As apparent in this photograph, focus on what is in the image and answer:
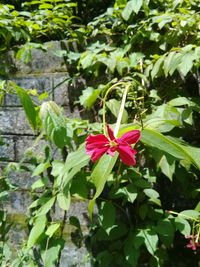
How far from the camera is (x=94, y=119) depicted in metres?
1.54

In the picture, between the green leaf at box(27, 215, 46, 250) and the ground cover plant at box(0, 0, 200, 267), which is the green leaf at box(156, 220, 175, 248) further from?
Answer: the green leaf at box(27, 215, 46, 250)


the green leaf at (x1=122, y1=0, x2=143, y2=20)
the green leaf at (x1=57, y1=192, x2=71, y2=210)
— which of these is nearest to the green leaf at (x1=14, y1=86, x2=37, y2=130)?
the green leaf at (x1=57, y1=192, x2=71, y2=210)

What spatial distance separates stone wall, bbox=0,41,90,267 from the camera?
1568mm

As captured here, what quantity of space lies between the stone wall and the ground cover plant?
2.1 inches

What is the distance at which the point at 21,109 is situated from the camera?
5.37ft

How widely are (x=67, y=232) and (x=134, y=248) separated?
0.45 meters

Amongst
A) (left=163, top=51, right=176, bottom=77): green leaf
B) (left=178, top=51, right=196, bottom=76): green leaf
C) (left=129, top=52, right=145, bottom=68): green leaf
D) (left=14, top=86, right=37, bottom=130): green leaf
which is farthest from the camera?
(left=129, top=52, right=145, bottom=68): green leaf

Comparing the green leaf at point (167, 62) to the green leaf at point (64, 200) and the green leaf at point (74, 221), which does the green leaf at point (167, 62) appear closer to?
the green leaf at point (64, 200)

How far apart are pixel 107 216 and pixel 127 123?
44 cm

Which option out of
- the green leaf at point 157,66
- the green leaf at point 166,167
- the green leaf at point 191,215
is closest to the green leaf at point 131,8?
the green leaf at point 157,66

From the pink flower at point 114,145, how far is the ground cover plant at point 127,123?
421 millimetres

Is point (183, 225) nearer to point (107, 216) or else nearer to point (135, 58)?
point (107, 216)

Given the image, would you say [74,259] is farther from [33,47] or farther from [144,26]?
[144,26]

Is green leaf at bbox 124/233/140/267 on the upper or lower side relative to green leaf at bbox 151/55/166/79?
lower
